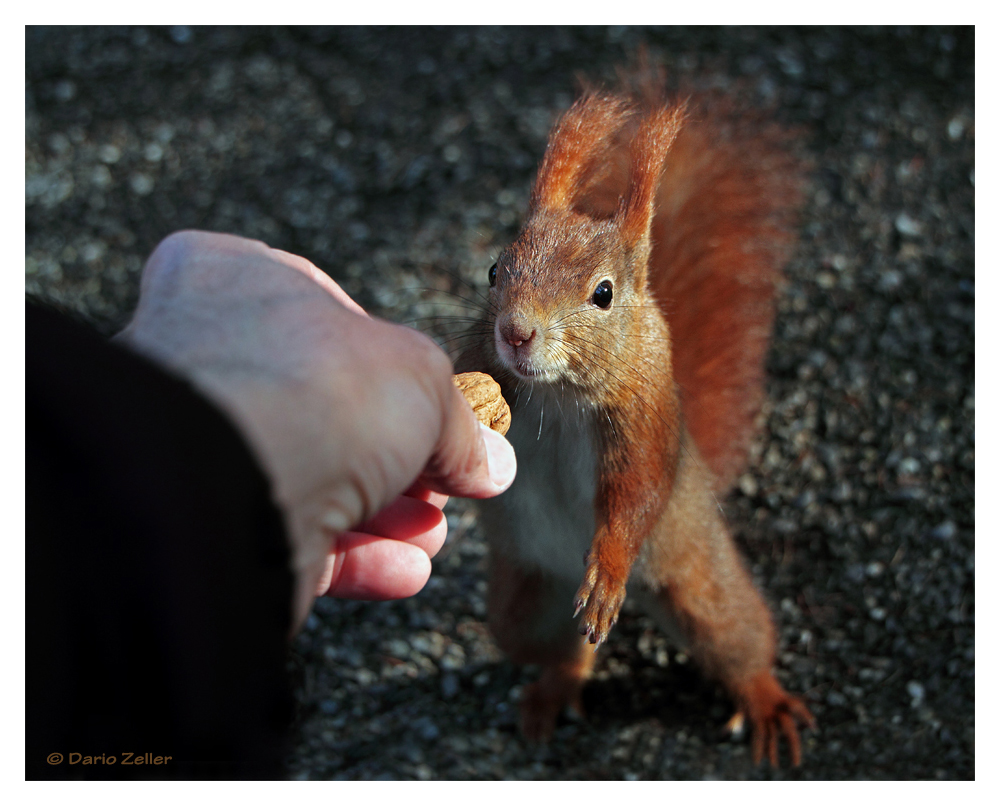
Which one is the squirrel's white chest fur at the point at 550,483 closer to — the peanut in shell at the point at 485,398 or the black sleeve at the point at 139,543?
the peanut in shell at the point at 485,398

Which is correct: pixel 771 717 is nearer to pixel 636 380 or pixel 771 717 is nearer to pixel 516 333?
pixel 636 380

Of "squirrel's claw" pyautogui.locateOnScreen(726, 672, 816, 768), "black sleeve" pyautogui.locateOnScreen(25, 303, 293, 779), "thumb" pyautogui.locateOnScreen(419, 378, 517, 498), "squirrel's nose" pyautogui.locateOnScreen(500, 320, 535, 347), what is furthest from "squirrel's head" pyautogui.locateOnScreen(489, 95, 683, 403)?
"squirrel's claw" pyautogui.locateOnScreen(726, 672, 816, 768)

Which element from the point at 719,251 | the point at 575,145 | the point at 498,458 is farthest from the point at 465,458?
the point at 719,251

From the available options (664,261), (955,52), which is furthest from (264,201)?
(955,52)

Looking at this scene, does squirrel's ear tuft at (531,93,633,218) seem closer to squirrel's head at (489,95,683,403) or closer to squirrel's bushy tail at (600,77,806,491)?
squirrel's head at (489,95,683,403)

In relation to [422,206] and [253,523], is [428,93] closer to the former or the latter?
[422,206]
